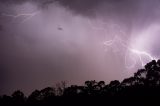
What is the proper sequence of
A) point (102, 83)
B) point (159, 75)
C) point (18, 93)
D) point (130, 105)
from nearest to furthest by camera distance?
1. point (130, 105)
2. point (159, 75)
3. point (102, 83)
4. point (18, 93)

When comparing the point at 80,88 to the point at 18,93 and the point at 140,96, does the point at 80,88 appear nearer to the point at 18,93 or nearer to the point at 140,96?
the point at 18,93

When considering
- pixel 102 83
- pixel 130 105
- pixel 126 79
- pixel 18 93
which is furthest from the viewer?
pixel 18 93

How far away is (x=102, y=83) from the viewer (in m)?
77.6

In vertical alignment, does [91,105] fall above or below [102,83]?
below

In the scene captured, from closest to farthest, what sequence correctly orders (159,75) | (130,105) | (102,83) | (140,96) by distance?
(130,105)
(140,96)
(159,75)
(102,83)

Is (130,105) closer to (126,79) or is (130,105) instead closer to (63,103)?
(63,103)

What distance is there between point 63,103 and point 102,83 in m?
35.1

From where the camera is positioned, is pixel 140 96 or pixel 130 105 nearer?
pixel 130 105

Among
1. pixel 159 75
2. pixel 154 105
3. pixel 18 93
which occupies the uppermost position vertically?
pixel 18 93

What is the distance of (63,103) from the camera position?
1729 inches

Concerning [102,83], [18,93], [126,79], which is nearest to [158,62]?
[126,79]

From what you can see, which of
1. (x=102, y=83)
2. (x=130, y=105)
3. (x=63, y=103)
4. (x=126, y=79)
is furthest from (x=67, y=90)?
(x=130, y=105)

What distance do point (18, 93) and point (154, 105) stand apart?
215ft

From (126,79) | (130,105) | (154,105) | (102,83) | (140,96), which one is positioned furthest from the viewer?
(102,83)
